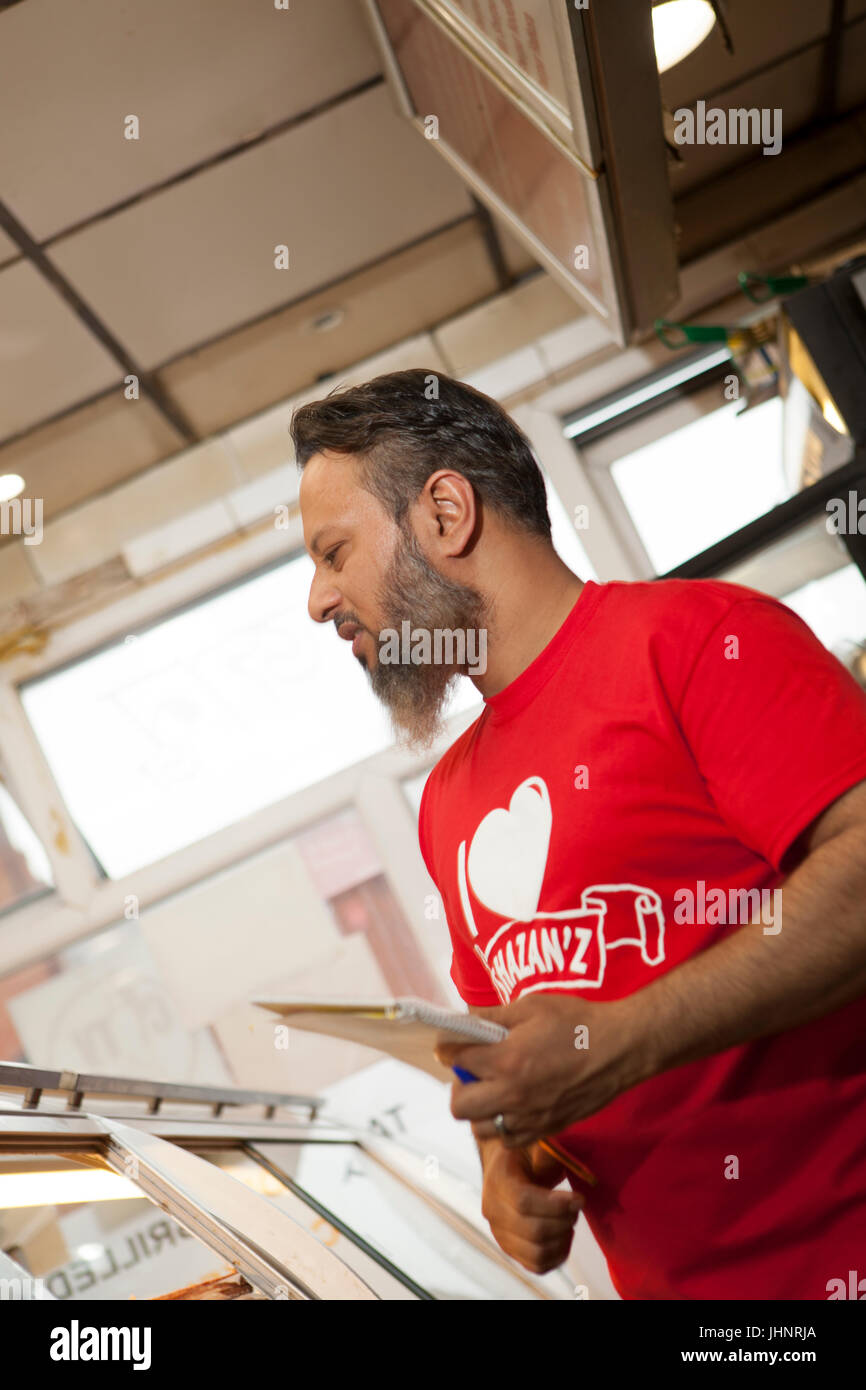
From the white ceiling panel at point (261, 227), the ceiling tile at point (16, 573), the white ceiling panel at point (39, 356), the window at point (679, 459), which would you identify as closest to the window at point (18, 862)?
the ceiling tile at point (16, 573)

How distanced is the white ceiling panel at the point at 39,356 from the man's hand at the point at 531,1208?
2.66 m

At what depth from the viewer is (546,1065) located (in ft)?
2.48

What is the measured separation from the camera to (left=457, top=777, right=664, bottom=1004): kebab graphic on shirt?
Result: 0.94m

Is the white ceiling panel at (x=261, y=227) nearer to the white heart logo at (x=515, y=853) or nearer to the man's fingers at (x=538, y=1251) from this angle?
the white heart logo at (x=515, y=853)

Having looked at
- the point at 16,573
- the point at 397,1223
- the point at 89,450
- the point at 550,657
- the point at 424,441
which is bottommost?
the point at 397,1223

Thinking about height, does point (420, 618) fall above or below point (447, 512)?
below

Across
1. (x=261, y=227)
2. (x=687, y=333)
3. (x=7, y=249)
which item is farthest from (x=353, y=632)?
(x=687, y=333)

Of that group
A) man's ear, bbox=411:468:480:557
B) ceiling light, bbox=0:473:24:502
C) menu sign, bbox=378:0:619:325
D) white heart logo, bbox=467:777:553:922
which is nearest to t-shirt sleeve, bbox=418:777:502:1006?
white heart logo, bbox=467:777:553:922

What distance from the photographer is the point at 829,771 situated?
81 cm

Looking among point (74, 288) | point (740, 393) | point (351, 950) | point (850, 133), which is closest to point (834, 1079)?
point (351, 950)

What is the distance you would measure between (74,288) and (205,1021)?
221 centimetres

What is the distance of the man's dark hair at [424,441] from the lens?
47.9 inches

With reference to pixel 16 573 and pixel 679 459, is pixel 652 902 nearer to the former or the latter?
pixel 679 459

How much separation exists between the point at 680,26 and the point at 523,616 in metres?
2.31
